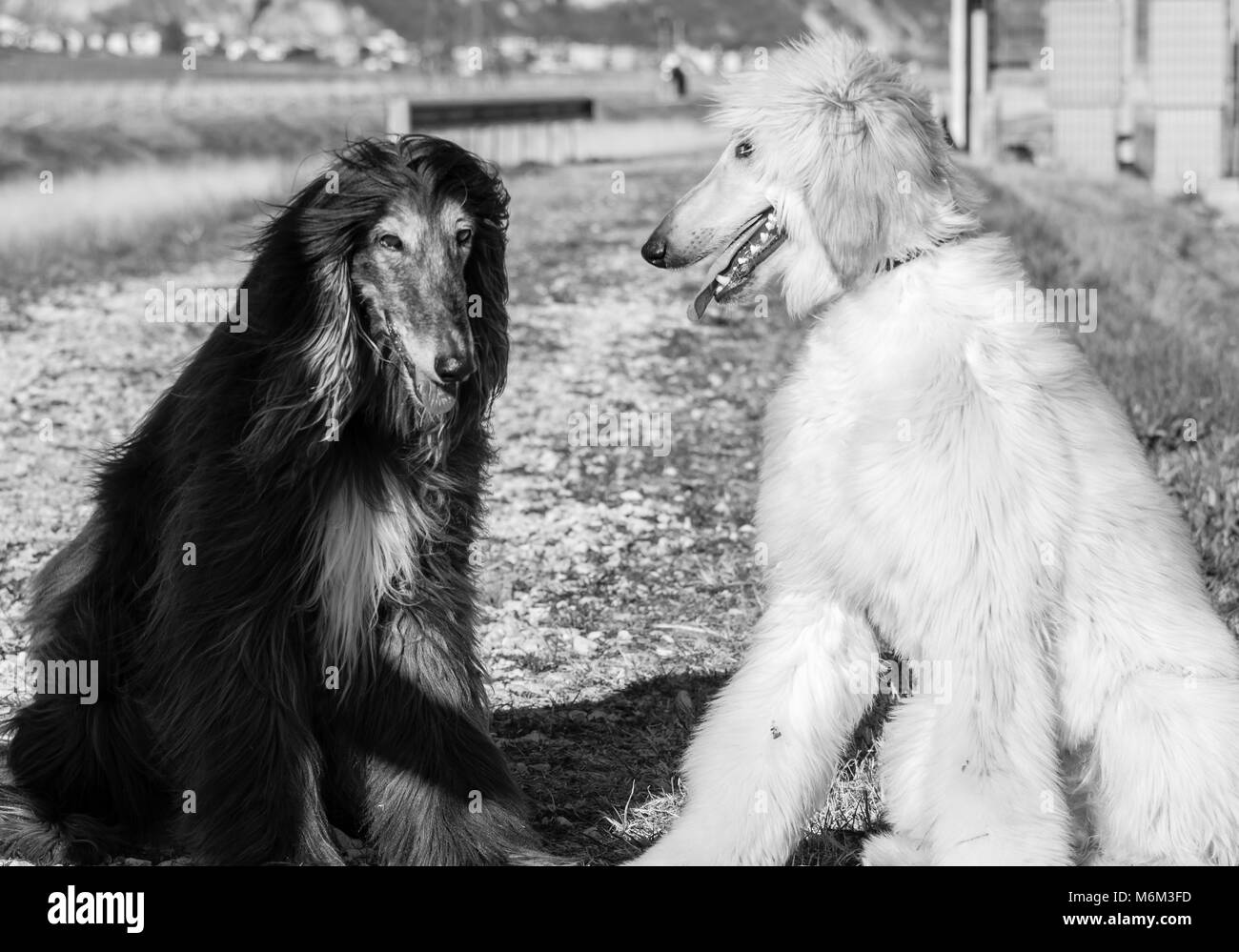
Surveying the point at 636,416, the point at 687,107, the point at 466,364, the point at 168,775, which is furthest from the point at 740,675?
the point at 687,107

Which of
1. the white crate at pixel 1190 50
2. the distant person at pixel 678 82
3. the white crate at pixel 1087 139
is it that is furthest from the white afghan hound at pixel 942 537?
the distant person at pixel 678 82

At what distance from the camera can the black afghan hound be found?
146 inches

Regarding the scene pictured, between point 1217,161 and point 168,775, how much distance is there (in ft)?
68.3

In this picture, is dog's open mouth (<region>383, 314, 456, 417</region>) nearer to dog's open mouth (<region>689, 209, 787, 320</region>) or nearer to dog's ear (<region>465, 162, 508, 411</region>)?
dog's ear (<region>465, 162, 508, 411</region>)

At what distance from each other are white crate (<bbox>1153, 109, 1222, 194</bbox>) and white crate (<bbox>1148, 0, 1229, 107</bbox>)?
29cm

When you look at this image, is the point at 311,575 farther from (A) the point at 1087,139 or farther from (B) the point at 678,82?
(B) the point at 678,82

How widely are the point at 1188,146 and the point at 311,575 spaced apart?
20.7m

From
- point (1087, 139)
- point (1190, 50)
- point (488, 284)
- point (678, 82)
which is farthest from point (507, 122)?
point (678, 82)

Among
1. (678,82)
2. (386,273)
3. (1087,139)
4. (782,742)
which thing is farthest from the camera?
(678,82)

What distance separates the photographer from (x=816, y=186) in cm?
351

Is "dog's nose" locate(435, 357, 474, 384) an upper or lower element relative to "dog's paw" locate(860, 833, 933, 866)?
upper

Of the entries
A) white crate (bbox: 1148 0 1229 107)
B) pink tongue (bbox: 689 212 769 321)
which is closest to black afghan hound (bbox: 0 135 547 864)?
pink tongue (bbox: 689 212 769 321)

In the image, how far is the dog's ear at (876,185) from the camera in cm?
347
